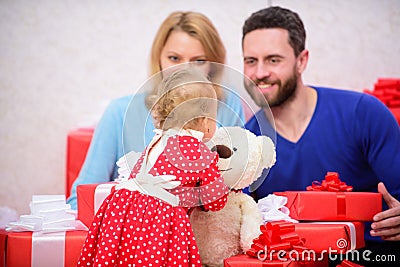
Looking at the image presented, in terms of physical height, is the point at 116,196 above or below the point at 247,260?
above

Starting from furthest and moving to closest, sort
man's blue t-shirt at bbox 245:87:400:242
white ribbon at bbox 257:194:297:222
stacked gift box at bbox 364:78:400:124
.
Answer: stacked gift box at bbox 364:78:400:124 → man's blue t-shirt at bbox 245:87:400:242 → white ribbon at bbox 257:194:297:222

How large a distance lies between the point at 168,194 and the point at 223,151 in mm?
186

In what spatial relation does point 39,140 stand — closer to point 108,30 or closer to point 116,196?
point 108,30

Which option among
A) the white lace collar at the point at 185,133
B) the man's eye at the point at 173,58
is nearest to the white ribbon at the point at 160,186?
the white lace collar at the point at 185,133

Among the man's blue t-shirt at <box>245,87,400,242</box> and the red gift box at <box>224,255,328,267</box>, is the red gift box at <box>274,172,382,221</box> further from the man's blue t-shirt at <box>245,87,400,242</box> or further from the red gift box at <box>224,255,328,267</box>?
the man's blue t-shirt at <box>245,87,400,242</box>

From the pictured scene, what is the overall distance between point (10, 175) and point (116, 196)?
4.39 feet

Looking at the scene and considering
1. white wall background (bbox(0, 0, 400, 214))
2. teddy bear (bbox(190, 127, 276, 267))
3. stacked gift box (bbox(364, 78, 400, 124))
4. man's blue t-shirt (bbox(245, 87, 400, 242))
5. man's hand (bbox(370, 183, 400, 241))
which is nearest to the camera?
teddy bear (bbox(190, 127, 276, 267))

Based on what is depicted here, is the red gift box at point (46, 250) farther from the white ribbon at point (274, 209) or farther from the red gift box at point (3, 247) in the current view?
the white ribbon at point (274, 209)

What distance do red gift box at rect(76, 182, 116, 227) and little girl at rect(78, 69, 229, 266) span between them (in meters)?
0.19

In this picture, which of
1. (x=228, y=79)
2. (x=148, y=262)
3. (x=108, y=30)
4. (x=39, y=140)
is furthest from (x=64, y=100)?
(x=148, y=262)

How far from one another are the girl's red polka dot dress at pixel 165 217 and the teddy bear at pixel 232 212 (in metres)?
0.07

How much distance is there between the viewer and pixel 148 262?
→ 1.21 meters

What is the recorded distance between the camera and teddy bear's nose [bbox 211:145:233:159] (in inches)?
53.2

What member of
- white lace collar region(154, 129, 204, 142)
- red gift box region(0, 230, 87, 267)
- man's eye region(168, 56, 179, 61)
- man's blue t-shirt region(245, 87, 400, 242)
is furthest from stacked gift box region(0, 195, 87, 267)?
man's eye region(168, 56, 179, 61)
